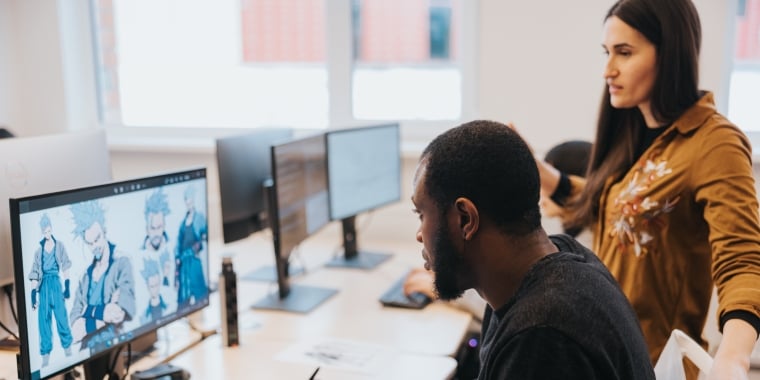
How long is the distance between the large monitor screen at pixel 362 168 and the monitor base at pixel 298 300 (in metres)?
0.29

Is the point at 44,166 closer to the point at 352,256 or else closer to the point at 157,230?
the point at 157,230

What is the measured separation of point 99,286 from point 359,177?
133 cm

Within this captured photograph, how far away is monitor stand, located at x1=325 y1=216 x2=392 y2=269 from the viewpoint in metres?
2.73

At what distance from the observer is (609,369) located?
3.20 feet

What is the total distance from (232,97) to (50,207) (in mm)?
2603

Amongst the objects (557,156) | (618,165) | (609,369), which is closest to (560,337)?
(609,369)

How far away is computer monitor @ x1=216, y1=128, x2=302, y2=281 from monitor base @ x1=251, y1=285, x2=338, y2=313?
221 mm

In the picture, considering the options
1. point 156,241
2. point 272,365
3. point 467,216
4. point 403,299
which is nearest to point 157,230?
point 156,241

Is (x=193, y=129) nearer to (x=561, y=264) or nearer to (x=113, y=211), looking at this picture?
(x=113, y=211)

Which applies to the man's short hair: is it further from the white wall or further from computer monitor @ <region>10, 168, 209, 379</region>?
the white wall

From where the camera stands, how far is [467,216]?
109 centimetres

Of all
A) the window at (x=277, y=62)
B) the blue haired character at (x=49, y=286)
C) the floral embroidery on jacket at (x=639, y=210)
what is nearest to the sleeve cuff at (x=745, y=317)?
the floral embroidery on jacket at (x=639, y=210)

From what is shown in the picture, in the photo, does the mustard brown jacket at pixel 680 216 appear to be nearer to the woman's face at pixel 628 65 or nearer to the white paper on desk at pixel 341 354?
the woman's face at pixel 628 65

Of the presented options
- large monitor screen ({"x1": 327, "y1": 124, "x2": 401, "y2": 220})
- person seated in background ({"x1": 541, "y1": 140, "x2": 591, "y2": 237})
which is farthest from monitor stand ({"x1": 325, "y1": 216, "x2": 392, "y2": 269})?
person seated in background ({"x1": 541, "y1": 140, "x2": 591, "y2": 237})
